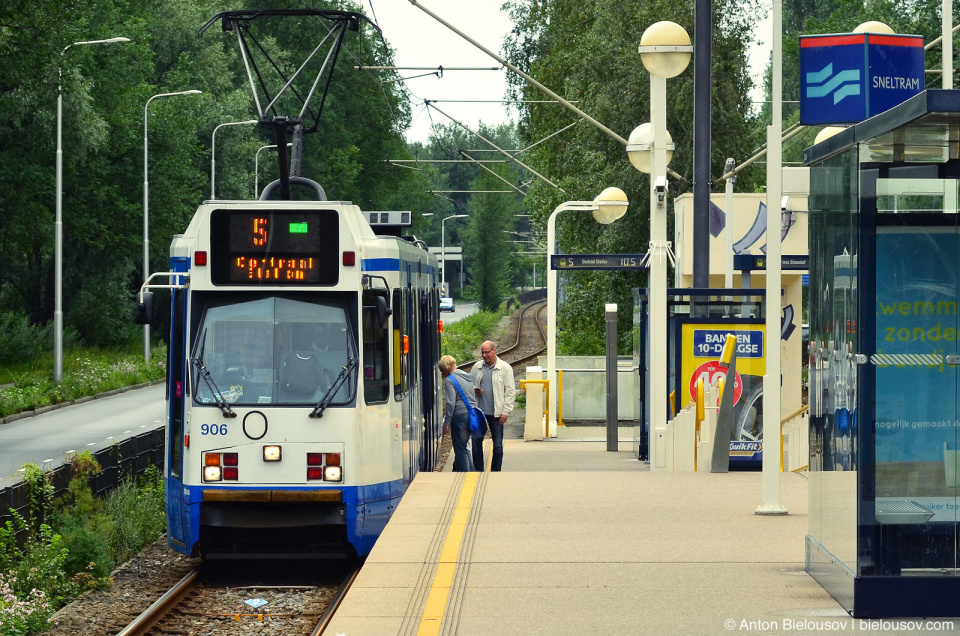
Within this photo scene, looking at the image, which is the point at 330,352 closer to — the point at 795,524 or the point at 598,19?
the point at 795,524

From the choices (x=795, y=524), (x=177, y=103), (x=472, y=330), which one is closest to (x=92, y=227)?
(x=177, y=103)

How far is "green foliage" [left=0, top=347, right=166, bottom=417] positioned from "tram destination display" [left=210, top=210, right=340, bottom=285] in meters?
18.4

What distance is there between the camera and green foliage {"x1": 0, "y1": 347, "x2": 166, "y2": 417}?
3026 cm

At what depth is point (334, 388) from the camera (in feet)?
37.1

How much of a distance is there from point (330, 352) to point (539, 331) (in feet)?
193

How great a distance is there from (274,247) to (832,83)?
505cm

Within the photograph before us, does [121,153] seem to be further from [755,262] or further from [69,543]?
[69,543]

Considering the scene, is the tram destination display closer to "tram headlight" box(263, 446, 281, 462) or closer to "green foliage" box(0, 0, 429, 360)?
"tram headlight" box(263, 446, 281, 462)

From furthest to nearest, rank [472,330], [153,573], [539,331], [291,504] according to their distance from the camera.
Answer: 1. [539,331]
2. [472,330]
3. [153,573]
4. [291,504]

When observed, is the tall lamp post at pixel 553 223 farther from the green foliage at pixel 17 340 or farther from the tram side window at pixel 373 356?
the green foliage at pixel 17 340

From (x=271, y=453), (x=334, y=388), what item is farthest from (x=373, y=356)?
(x=271, y=453)

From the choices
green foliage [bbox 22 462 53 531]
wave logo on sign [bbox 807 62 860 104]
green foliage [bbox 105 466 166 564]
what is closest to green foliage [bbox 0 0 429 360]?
green foliage [bbox 105 466 166 564]

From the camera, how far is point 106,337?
5300cm

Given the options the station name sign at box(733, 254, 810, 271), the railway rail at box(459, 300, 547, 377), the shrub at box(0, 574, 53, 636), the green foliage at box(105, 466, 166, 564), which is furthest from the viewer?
the railway rail at box(459, 300, 547, 377)
